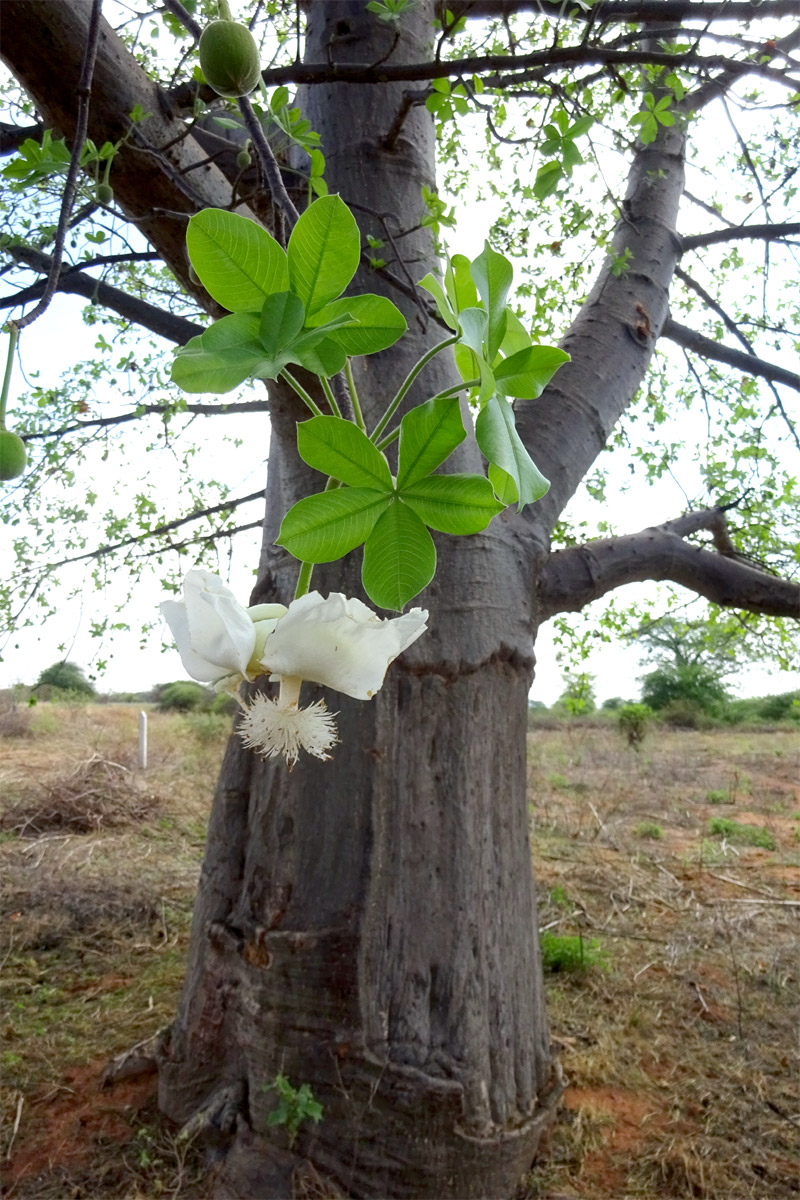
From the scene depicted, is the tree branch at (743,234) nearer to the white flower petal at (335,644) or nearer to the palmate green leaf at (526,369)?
the palmate green leaf at (526,369)

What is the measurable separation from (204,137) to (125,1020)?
8.39 feet

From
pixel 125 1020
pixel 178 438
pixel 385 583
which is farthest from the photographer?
pixel 178 438

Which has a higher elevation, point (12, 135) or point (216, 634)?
point (12, 135)

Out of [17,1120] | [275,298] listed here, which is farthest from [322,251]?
[17,1120]

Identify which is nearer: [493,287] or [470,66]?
[493,287]

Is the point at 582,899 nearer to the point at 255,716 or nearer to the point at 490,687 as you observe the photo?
the point at 490,687

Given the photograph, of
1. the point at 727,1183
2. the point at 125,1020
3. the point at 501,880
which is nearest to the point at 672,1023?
the point at 727,1183

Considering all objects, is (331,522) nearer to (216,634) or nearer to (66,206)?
(216,634)

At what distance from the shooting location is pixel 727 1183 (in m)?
1.91

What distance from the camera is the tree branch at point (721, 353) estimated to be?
317 cm

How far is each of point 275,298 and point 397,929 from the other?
5.26 ft

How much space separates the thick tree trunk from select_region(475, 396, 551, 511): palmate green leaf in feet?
4.30

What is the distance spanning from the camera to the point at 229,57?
1.84 feet

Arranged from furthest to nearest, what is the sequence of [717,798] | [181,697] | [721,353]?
1. [181,697]
2. [717,798]
3. [721,353]
